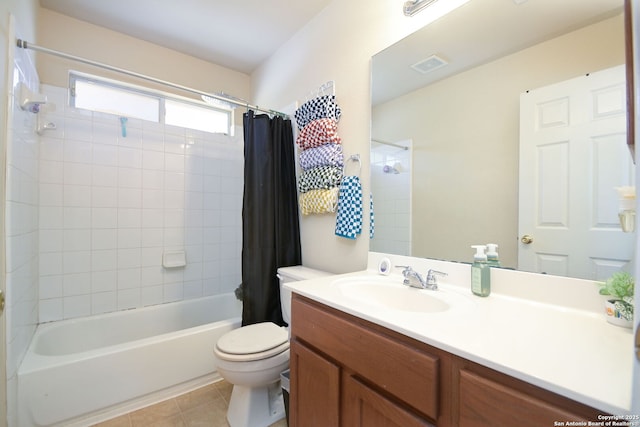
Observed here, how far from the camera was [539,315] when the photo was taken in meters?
0.80

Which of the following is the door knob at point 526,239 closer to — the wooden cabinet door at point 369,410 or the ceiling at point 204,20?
the wooden cabinet door at point 369,410

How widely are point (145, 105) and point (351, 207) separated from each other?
2063mm

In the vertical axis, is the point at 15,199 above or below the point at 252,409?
above

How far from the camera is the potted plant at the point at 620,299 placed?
0.70 meters

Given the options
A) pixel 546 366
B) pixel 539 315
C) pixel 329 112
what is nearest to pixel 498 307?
pixel 539 315

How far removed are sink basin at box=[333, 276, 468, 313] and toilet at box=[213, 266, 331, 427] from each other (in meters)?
0.46

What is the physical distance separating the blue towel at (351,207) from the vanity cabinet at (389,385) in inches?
21.8

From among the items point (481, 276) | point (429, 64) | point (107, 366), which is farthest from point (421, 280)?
point (107, 366)

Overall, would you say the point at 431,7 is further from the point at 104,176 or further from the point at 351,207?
the point at 104,176

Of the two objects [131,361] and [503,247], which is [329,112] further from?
[131,361]

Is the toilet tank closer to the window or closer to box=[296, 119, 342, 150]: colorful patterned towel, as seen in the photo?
box=[296, 119, 342, 150]: colorful patterned towel

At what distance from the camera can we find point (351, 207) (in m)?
1.51

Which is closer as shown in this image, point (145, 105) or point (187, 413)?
point (187, 413)

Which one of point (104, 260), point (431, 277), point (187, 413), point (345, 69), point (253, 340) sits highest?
point (345, 69)
